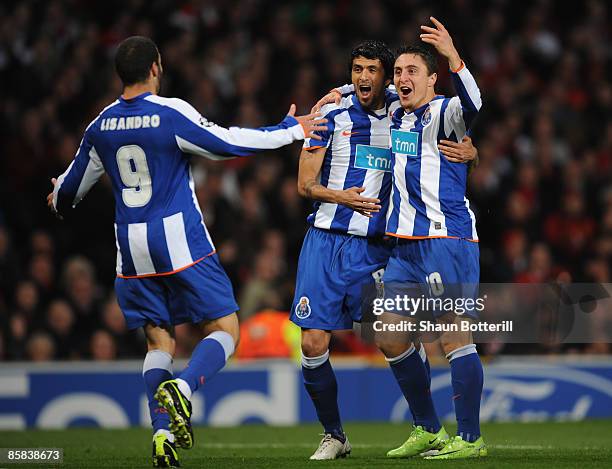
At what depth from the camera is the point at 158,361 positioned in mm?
6148

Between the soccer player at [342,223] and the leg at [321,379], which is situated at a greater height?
the soccer player at [342,223]

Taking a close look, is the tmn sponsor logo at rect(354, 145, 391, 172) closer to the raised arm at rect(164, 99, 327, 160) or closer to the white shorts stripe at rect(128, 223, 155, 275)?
the raised arm at rect(164, 99, 327, 160)

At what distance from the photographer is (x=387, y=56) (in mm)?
6773

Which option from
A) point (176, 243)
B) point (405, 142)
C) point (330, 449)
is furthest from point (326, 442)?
point (405, 142)

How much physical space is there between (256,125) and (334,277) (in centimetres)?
611

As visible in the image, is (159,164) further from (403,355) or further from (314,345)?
(403,355)

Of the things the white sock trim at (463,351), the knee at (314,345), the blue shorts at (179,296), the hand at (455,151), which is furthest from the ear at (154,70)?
the white sock trim at (463,351)

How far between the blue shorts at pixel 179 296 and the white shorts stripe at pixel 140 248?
68mm

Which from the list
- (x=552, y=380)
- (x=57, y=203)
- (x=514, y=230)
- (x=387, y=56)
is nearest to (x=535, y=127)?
(x=514, y=230)

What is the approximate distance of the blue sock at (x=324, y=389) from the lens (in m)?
6.70

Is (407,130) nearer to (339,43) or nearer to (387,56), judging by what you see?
(387,56)

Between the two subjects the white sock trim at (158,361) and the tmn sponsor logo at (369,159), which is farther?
the tmn sponsor logo at (369,159)

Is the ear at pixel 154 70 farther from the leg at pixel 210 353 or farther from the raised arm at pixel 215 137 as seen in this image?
the leg at pixel 210 353

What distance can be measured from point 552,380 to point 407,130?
185 inches
